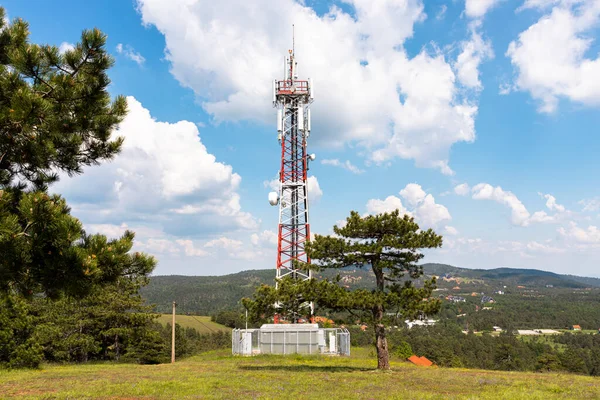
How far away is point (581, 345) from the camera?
104250mm

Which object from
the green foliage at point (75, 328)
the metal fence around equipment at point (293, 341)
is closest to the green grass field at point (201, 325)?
the green foliage at point (75, 328)

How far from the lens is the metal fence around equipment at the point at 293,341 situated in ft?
84.0

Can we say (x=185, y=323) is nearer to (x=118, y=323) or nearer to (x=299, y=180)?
(x=118, y=323)

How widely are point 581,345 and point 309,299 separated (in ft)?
390

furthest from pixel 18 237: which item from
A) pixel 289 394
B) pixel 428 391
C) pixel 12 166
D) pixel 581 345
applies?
pixel 581 345

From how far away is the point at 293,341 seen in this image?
84.3 ft

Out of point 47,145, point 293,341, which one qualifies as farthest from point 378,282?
point 47,145

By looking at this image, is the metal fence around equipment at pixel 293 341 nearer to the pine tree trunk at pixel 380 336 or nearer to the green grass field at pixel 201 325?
the pine tree trunk at pixel 380 336

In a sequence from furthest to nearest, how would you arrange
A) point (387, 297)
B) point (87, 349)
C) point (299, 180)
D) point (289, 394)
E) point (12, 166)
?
point (299, 180) < point (87, 349) < point (387, 297) < point (289, 394) < point (12, 166)

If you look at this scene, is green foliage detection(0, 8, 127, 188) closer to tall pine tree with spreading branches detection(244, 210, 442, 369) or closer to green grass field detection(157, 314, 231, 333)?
tall pine tree with spreading branches detection(244, 210, 442, 369)

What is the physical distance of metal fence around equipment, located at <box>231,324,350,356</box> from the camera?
2559 cm

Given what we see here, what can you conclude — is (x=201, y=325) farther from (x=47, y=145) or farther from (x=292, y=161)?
(x=47, y=145)

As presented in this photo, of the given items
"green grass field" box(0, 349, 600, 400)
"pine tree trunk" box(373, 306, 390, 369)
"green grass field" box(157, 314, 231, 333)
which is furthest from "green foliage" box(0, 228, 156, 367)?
"green grass field" box(157, 314, 231, 333)

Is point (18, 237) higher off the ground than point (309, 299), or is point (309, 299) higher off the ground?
point (18, 237)
